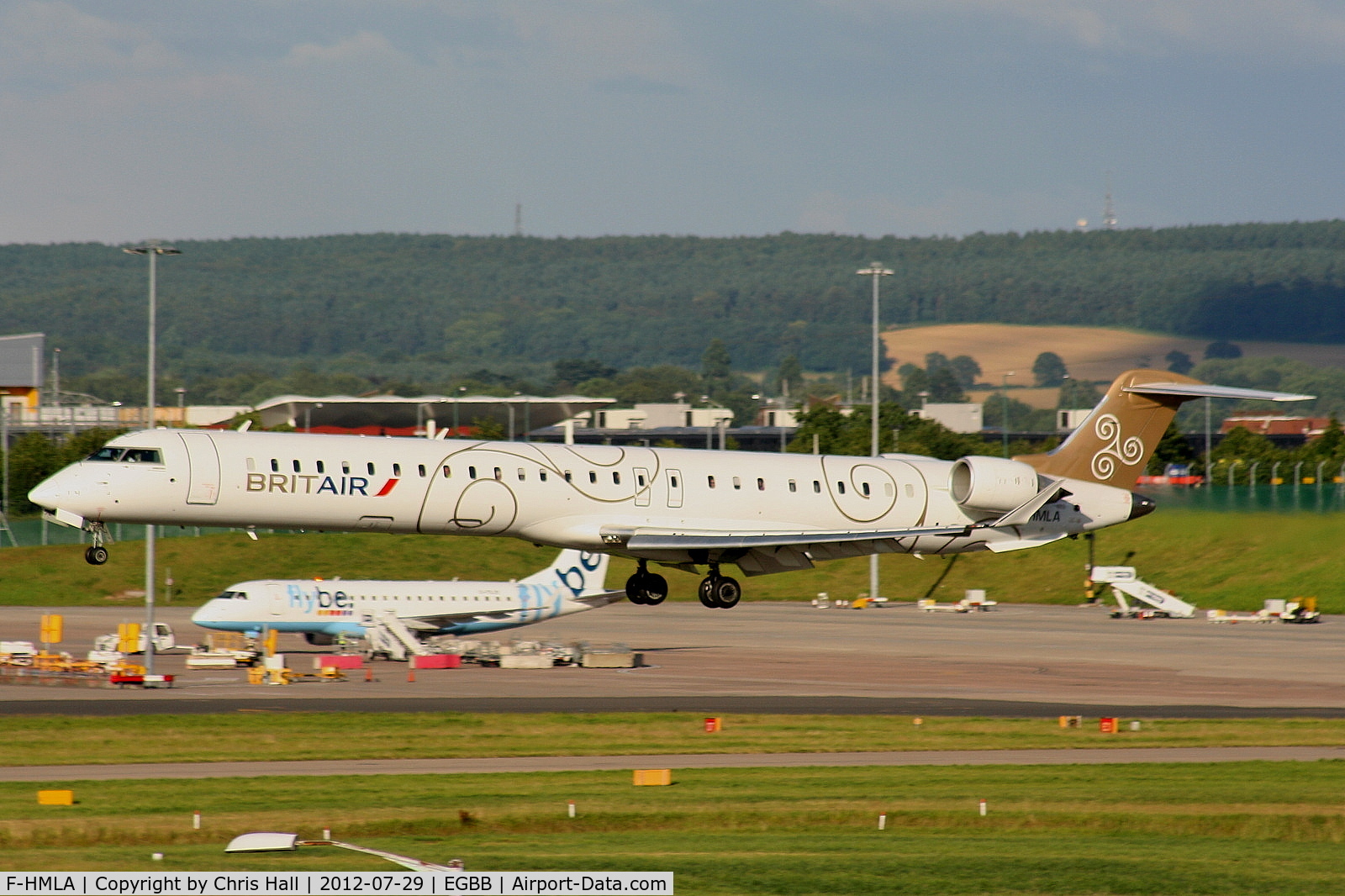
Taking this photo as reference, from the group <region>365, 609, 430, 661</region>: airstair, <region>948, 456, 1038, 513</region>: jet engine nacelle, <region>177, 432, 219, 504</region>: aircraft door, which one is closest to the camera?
<region>177, 432, 219, 504</region>: aircraft door

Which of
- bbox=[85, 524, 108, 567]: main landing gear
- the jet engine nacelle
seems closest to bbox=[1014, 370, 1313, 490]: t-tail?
the jet engine nacelle

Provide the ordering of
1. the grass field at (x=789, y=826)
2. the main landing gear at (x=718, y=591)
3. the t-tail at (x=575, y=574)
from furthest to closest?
the t-tail at (x=575, y=574), the main landing gear at (x=718, y=591), the grass field at (x=789, y=826)

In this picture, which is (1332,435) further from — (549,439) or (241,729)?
(241,729)

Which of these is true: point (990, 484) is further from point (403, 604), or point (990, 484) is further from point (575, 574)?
point (403, 604)

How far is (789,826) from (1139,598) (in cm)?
5676

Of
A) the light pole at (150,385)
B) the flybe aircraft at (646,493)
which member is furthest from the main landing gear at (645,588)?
the light pole at (150,385)

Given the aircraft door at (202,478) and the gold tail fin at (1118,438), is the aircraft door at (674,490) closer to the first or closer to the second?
the aircraft door at (202,478)

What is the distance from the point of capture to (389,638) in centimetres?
6078

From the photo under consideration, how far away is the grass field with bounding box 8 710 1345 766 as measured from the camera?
126 feet

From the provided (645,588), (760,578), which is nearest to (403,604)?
(645,588)

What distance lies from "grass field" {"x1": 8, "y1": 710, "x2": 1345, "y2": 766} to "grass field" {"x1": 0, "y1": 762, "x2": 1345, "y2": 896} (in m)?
4.55
